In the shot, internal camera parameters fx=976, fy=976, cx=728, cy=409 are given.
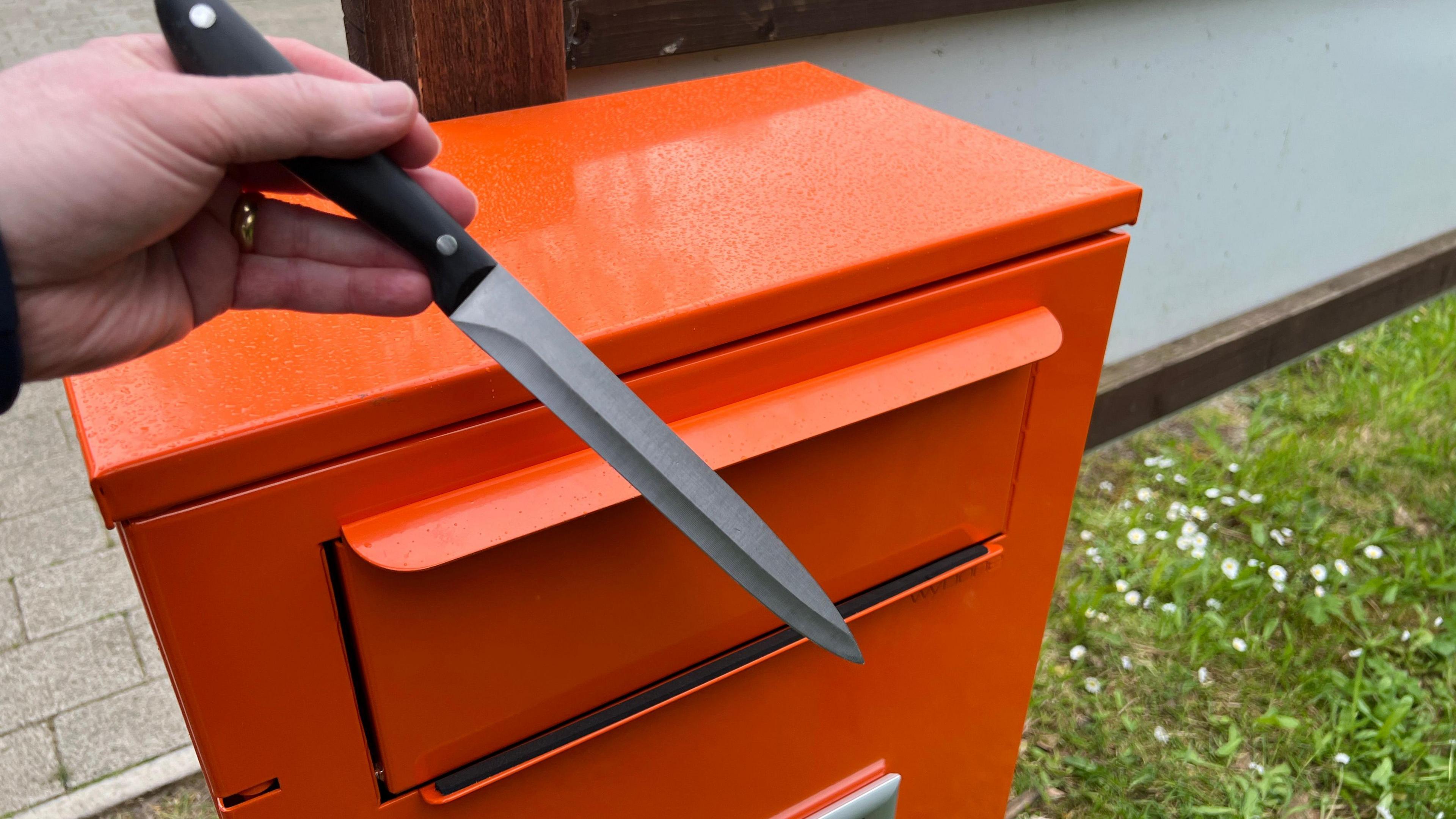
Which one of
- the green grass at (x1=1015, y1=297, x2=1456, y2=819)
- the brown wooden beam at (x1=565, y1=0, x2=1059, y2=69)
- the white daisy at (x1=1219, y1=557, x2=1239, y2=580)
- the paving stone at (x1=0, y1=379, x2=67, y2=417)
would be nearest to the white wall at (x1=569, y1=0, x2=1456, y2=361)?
the brown wooden beam at (x1=565, y1=0, x2=1059, y2=69)

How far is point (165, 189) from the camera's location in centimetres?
60

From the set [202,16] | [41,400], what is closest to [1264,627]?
[202,16]

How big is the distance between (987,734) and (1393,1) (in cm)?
261

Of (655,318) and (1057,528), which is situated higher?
(655,318)

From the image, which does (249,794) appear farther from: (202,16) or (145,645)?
(145,645)

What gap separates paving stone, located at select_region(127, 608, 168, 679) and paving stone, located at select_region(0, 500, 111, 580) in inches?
11.7

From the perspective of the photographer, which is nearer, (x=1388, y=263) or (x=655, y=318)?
(x=655, y=318)

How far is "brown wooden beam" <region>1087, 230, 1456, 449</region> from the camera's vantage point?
9.27ft

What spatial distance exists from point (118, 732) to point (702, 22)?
188cm

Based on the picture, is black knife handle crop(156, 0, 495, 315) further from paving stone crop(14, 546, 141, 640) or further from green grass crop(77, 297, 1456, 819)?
paving stone crop(14, 546, 141, 640)

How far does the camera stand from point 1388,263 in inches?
131

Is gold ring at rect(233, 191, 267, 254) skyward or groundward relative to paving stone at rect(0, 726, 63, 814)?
skyward

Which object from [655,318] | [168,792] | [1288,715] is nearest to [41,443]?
[168,792]

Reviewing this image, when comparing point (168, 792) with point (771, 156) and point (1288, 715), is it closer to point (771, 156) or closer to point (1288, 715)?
point (771, 156)
